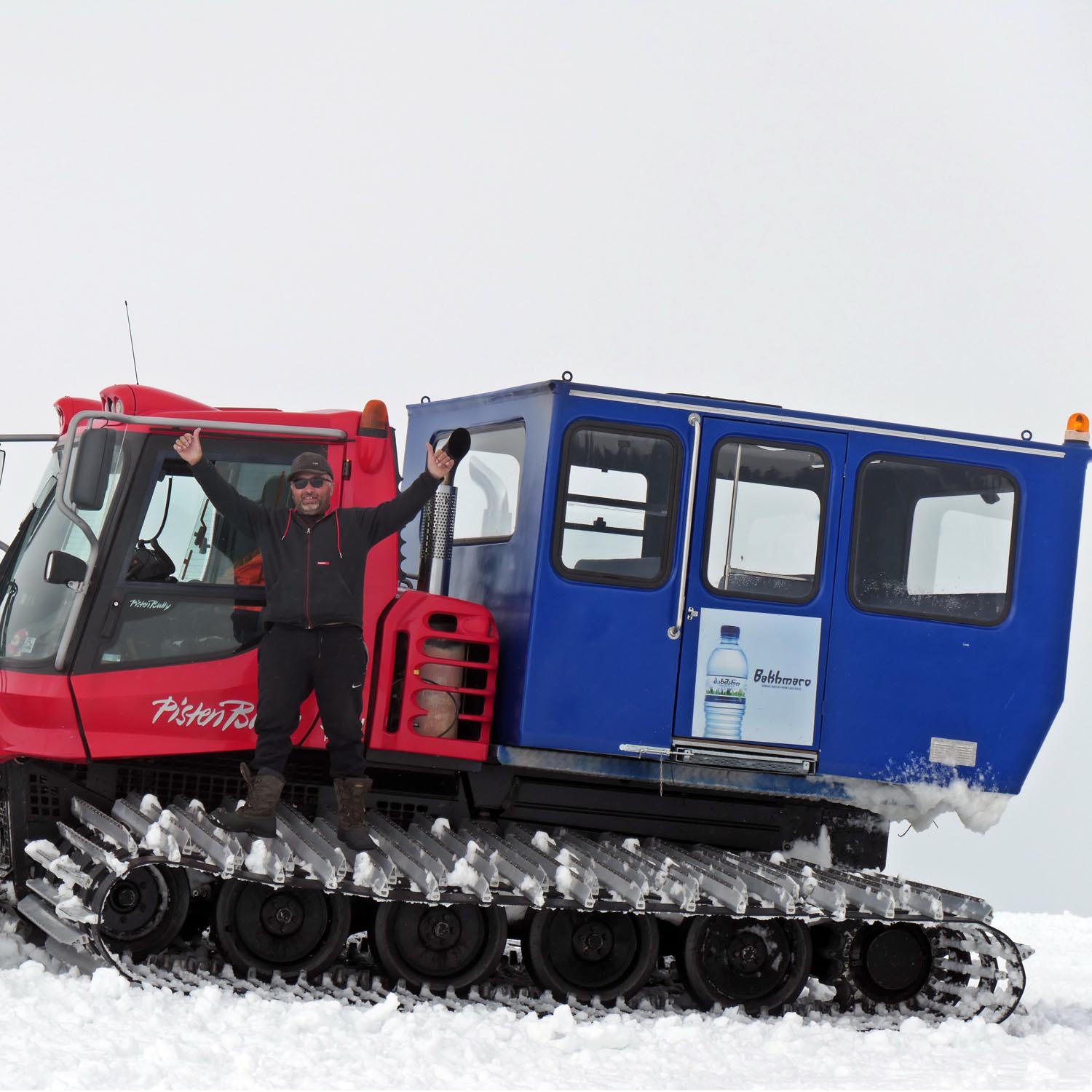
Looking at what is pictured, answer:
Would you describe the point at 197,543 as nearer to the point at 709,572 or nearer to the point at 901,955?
the point at 709,572

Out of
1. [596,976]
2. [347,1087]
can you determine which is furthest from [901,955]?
[347,1087]

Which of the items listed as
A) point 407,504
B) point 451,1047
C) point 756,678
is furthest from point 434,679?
point 451,1047

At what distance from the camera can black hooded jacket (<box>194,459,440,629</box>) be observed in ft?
24.2

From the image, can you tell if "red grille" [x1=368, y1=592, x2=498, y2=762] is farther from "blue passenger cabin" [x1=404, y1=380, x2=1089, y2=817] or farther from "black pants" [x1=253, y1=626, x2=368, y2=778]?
"black pants" [x1=253, y1=626, x2=368, y2=778]

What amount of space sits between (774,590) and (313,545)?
2.37 meters

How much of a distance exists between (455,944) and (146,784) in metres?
1.74

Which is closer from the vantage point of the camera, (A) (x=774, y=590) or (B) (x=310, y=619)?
(B) (x=310, y=619)

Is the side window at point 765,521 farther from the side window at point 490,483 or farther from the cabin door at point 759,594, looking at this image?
the side window at point 490,483

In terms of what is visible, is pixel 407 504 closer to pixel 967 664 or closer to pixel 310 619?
pixel 310 619

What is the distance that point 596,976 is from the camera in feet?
25.5

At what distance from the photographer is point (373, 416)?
7840mm

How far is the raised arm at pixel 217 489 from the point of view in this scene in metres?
7.36

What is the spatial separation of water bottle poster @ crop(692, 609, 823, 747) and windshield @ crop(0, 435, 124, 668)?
10.0 ft

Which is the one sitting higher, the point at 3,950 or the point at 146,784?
the point at 146,784
